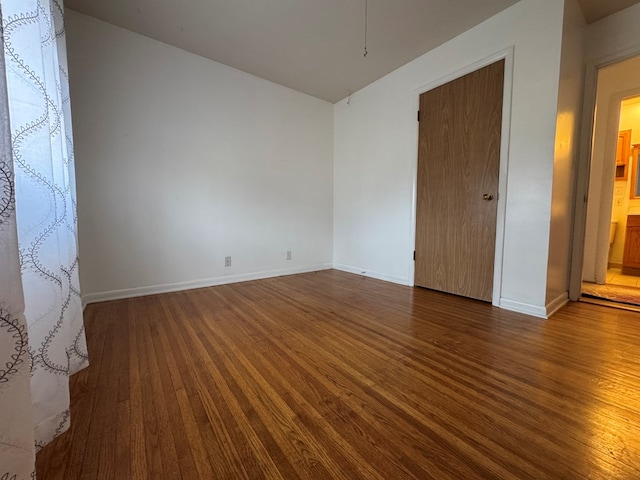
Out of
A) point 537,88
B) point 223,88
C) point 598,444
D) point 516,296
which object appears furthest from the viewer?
point 223,88

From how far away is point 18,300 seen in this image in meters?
0.58

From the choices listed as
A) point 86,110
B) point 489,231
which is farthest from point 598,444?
point 86,110

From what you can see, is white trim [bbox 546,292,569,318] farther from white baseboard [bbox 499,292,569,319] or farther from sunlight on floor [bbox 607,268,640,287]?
sunlight on floor [bbox 607,268,640,287]

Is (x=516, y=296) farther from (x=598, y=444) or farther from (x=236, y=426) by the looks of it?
→ (x=236, y=426)

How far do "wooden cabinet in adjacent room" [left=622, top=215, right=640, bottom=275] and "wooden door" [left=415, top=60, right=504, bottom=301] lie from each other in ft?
9.68

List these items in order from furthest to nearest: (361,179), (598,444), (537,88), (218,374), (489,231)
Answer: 1. (361,179)
2. (489,231)
3. (537,88)
4. (218,374)
5. (598,444)

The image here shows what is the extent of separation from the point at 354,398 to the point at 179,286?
2.37m

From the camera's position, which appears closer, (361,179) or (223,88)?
(223,88)

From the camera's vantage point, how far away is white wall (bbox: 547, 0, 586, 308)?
2.00 meters

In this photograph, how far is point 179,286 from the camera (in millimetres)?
2832

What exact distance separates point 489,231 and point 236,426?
2.40m

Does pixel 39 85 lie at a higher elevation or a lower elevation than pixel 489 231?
higher

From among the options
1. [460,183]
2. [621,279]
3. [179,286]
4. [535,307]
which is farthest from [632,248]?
[179,286]

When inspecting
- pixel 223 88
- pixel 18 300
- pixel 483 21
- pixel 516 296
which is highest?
pixel 483 21
